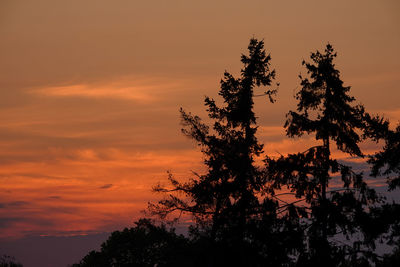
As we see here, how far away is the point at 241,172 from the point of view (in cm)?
3600

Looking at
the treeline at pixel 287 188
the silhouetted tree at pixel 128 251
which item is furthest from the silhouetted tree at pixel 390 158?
the silhouetted tree at pixel 128 251

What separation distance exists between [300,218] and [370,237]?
12.4ft

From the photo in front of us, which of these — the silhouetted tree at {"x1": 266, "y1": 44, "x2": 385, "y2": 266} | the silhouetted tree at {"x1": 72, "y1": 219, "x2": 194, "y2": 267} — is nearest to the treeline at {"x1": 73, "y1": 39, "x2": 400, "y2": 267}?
the silhouetted tree at {"x1": 266, "y1": 44, "x2": 385, "y2": 266}

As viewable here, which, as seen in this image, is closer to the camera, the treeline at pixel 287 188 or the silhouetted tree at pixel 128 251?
the treeline at pixel 287 188

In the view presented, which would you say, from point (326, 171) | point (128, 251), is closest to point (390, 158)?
point (326, 171)

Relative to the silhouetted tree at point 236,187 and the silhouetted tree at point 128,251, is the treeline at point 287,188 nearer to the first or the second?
the silhouetted tree at point 236,187

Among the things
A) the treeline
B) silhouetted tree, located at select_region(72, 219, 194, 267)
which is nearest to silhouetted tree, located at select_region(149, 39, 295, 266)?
the treeline

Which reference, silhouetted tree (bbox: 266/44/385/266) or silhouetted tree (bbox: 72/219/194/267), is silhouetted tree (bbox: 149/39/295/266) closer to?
silhouetted tree (bbox: 266/44/385/266)

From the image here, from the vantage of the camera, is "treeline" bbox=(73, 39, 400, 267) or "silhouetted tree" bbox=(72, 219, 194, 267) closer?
"treeline" bbox=(73, 39, 400, 267)

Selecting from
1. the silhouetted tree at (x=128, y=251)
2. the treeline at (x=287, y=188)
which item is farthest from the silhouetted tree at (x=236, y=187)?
the silhouetted tree at (x=128, y=251)

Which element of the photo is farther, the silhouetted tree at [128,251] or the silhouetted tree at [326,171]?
the silhouetted tree at [128,251]

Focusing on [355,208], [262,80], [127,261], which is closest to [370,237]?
[355,208]

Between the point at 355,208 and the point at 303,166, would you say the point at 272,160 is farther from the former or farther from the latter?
the point at 355,208

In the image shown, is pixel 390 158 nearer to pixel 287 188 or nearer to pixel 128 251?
pixel 287 188
